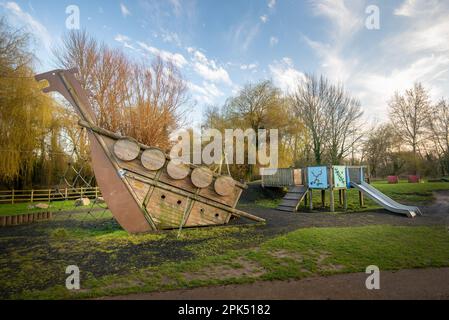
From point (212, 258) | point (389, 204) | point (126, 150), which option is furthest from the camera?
point (389, 204)

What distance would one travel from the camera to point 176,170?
7.37 meters

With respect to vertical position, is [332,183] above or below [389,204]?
above

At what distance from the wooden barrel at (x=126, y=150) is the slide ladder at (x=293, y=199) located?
1003 cm

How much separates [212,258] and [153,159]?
359 cm

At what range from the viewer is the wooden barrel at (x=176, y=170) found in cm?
730

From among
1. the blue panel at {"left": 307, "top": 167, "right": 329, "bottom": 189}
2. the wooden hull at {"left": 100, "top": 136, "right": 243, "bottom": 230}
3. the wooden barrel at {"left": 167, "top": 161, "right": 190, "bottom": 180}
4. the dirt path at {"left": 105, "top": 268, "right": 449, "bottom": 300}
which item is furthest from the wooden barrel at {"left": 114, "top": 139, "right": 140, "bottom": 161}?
the blue panel at {"left": 307, "top": 167, "right": 329, "bottom": 189}

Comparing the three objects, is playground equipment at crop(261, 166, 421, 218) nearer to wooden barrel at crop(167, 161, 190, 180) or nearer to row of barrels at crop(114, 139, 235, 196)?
row of barrels at crop(114, 139, 235, 196)

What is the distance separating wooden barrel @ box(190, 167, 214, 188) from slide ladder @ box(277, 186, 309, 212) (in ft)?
25.5

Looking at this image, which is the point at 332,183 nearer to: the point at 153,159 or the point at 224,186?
the point at 224,186

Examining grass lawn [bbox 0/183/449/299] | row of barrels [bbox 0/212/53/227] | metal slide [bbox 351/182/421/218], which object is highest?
metal slide [bbox 351/182/421/218]

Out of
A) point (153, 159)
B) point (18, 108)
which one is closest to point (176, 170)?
point (153, 159)

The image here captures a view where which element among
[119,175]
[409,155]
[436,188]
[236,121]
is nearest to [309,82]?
[236,121]

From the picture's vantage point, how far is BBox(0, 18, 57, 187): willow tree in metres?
13.4
